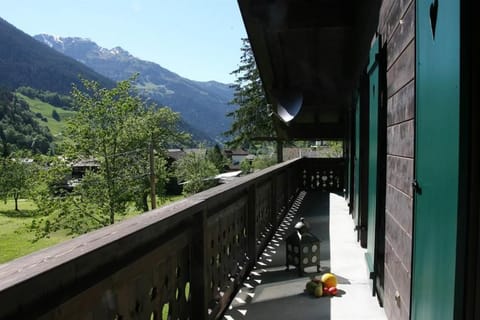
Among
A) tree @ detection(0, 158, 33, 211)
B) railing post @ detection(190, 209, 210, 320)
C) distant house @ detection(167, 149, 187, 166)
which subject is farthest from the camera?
distant house @ detection(167, 149, 187, 166)

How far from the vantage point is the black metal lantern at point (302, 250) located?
381 cm

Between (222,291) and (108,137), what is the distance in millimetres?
22042

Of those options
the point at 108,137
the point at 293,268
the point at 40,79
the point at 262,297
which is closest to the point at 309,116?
the point at 293,268

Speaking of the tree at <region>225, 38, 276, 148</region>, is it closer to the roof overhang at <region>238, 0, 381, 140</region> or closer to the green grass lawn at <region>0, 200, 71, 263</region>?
the green grass lawn at <region>0, 200, 71, 263</region>

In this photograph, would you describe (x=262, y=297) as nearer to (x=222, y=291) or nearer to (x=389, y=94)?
(x=222, y=291)

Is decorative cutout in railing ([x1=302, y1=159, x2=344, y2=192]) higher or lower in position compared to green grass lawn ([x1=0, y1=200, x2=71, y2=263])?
higher

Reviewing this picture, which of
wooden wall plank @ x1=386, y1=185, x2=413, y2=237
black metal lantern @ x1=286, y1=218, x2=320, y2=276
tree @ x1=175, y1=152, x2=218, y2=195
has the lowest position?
tree @ x1=175, y1=152, x2=218, y2=195

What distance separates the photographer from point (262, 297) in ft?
10.9

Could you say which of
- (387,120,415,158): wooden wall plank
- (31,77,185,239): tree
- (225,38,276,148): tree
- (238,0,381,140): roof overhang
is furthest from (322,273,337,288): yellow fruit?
(225,38,276,148): tree

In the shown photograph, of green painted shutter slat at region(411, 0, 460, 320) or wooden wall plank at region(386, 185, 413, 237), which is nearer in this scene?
green painted shutter slat at region(411, 0, 460, 320)

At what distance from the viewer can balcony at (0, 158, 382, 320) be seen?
1.00m

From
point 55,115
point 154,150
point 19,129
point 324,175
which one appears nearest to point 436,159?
point 324,175

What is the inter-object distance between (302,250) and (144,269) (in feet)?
7.92

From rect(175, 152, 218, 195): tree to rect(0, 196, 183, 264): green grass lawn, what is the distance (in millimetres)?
7095
